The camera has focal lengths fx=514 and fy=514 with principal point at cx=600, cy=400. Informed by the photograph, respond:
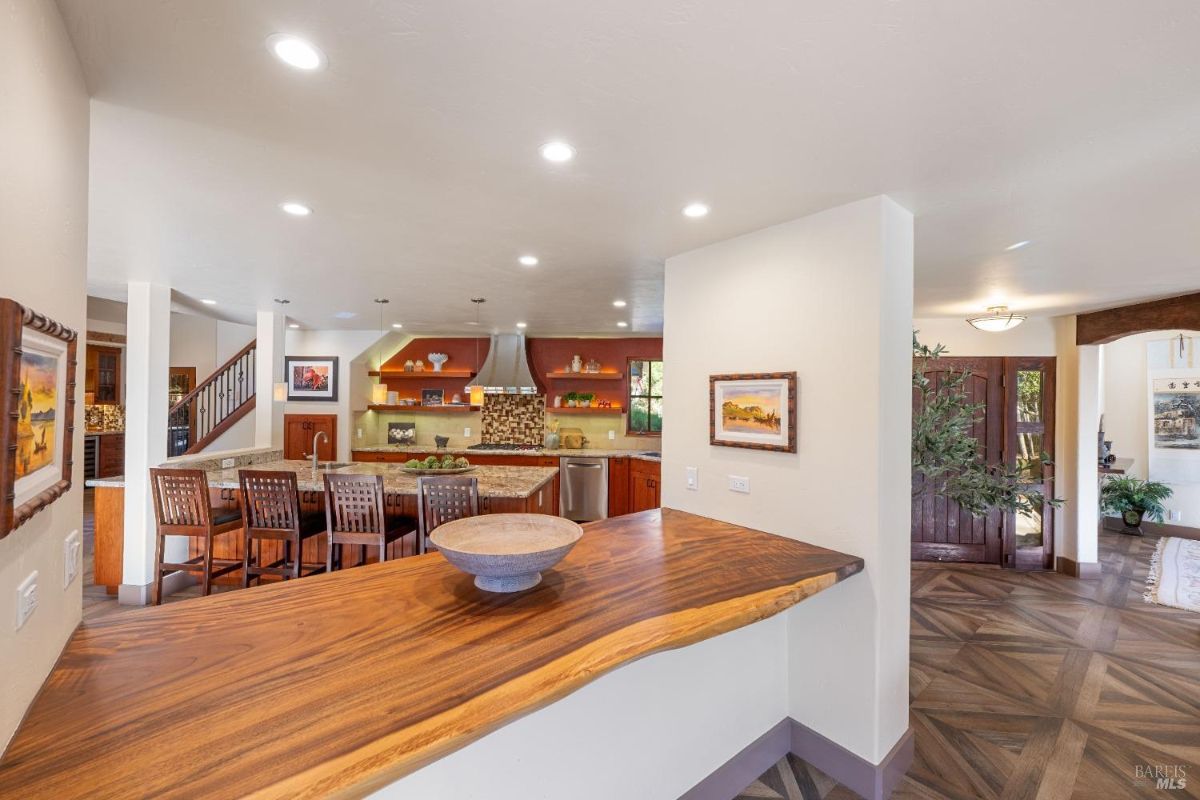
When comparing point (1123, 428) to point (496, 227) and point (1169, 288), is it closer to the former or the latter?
point (1169, 288)

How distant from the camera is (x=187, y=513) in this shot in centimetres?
350

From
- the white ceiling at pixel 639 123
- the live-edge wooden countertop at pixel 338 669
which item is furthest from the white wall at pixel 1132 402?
the live-edge wooden countertop at pixel 338 669

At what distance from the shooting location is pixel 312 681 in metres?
1.11

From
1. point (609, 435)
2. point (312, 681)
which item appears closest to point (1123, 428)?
point (609, 435)

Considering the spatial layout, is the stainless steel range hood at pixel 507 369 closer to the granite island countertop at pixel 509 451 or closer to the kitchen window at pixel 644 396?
the granite island countertop at pixel 509 451

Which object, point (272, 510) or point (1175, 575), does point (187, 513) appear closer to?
point (272, 510)

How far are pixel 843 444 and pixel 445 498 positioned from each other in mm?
2235

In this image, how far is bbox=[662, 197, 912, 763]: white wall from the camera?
2.09 metres

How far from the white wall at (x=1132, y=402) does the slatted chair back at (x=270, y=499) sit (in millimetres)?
8984

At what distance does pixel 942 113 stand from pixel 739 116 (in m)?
0.58

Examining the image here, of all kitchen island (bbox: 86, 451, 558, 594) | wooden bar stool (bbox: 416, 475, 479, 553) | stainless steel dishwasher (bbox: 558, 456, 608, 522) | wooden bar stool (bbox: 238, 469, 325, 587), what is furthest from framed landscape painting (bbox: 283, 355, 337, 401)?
wooden bar stool (bbox: 416, 475, 479, 553)

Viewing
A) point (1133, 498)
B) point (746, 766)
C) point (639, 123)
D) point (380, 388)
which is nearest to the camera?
point (639, 123)

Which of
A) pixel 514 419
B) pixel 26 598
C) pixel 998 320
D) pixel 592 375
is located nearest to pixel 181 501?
pixel 26 598

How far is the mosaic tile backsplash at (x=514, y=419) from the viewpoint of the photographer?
7.14 metres
